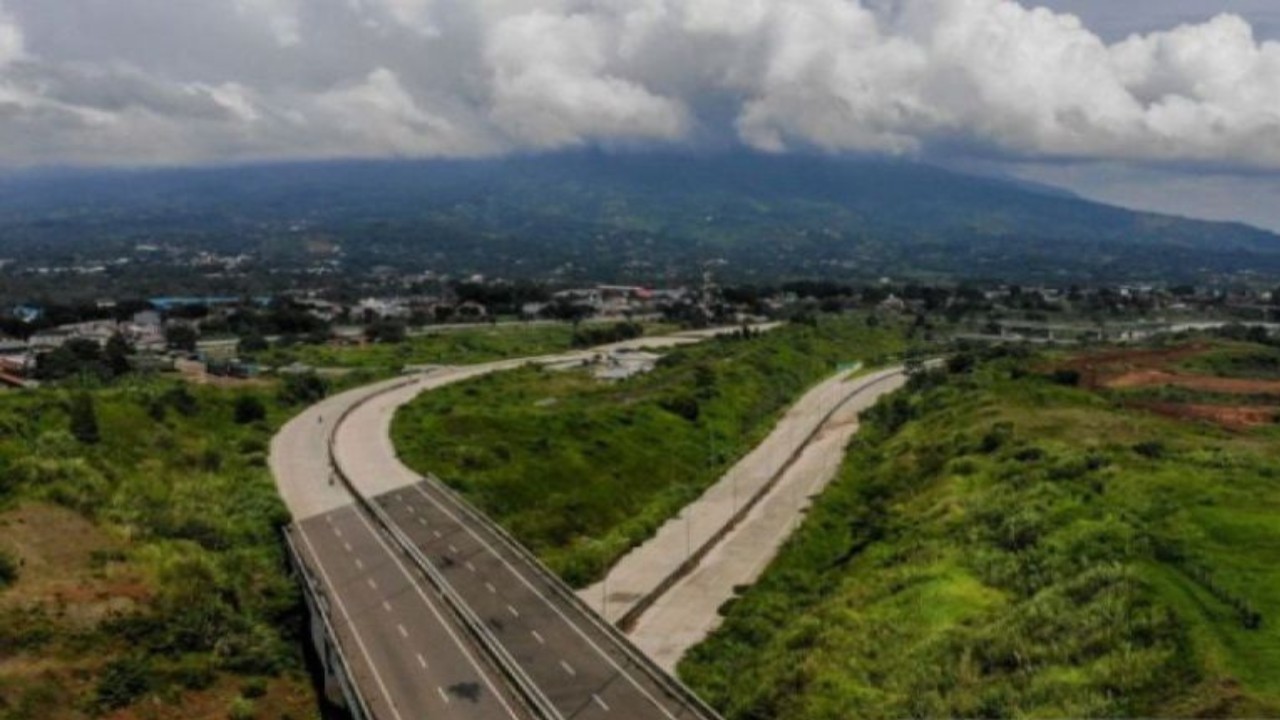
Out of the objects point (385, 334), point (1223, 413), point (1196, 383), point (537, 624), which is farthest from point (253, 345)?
point (1223, 413)

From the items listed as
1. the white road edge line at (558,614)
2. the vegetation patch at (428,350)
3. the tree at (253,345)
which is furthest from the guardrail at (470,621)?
the tree at (253,345)

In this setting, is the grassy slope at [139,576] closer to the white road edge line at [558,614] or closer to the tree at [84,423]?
the tree at [84,423]

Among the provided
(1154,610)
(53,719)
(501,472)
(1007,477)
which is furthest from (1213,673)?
(501,472)

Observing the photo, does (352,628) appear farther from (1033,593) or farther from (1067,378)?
(1067,378)

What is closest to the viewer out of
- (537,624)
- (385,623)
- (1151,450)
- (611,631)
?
(611,631)

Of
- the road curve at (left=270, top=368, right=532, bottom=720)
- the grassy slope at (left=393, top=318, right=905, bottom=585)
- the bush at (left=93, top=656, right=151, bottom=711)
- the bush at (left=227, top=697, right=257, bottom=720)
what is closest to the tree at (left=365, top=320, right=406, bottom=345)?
the grassy slope at (left=393, top=318, right=905, bottom=585)

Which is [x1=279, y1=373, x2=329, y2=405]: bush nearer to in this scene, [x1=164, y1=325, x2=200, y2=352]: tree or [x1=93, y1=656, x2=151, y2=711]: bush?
[x1=164, y1=325, x2=200, y2=352]: tree

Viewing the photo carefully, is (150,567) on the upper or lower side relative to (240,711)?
upper
